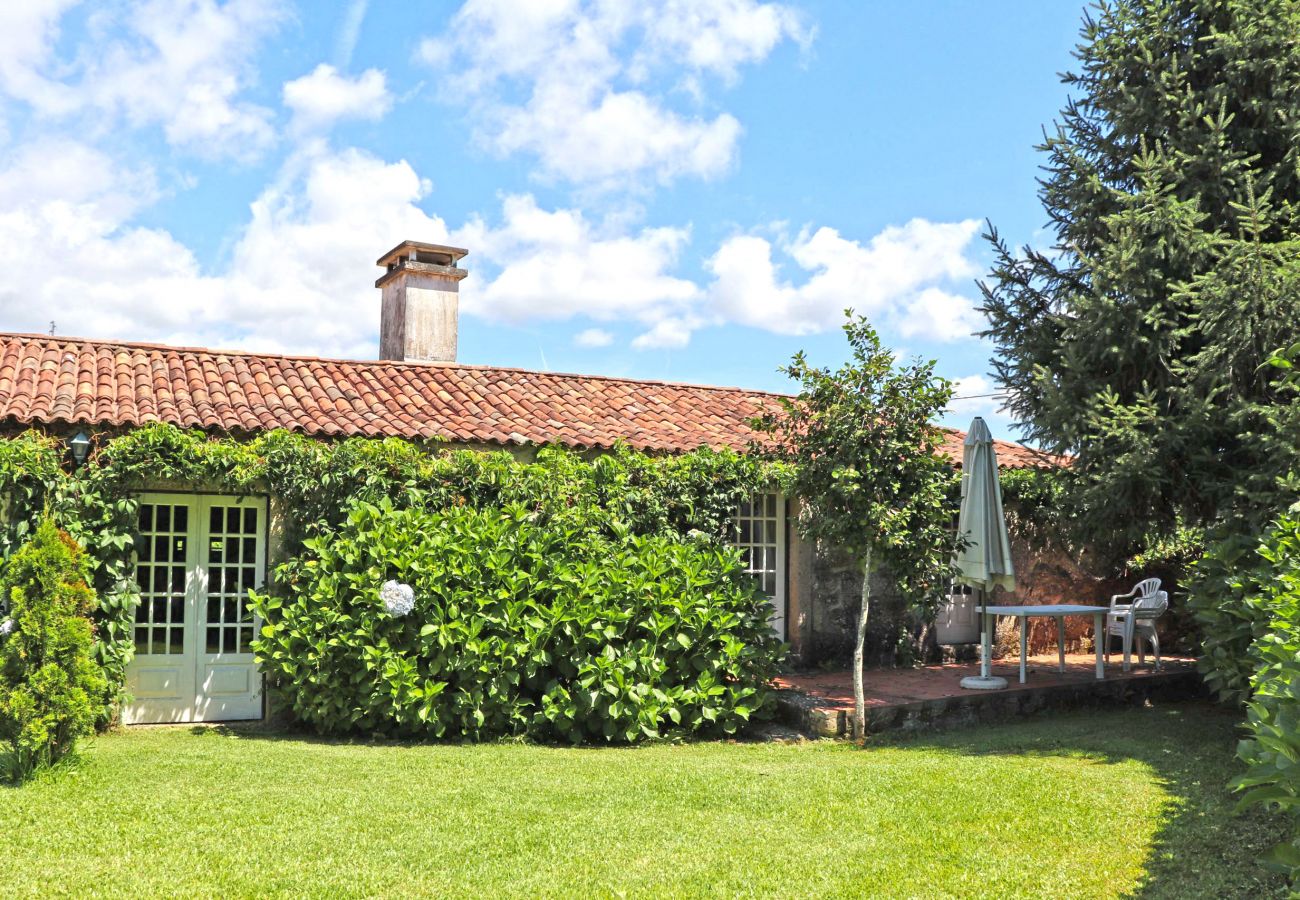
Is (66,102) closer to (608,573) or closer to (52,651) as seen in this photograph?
(52,651)

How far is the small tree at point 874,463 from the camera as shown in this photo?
941cm

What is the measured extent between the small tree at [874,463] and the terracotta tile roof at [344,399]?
1953 mm

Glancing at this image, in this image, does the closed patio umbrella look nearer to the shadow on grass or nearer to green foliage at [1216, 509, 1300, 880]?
the shadow on grass

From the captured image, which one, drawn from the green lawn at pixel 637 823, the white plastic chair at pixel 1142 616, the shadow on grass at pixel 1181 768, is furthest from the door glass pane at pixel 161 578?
the white plastic chair at pixel 1142 616

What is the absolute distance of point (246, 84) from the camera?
32.3 ft

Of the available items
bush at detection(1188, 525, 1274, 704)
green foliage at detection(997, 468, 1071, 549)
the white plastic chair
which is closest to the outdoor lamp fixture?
bush at detection(1188, 525, 1274, 704)

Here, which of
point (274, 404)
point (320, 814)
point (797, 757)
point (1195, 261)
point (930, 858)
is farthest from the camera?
point (274, 404)

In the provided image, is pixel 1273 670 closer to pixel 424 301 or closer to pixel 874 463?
pixel 874 463

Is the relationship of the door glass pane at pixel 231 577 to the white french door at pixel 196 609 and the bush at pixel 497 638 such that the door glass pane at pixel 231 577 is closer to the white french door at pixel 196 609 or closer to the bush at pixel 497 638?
the white french door at pixel 196 609

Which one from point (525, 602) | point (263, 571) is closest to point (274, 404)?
point (263, 571)

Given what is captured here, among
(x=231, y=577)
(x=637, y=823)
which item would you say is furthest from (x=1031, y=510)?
(x=231, y=577)

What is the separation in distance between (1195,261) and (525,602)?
6713mm

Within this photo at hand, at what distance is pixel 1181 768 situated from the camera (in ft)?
24.8

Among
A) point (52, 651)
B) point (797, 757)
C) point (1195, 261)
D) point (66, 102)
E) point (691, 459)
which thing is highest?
point (66, 102)
